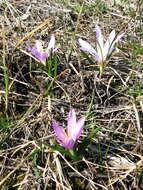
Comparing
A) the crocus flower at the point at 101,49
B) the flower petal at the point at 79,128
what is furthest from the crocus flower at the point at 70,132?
the crocus flower at the point at 101,49

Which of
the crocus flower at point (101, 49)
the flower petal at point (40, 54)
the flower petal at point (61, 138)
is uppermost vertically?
the crocus flower at point (101, 49)

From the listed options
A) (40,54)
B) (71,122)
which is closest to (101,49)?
(40,54)

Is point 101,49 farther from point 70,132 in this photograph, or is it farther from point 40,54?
point 70,132

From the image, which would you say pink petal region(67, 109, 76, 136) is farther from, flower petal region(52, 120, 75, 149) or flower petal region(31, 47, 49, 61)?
flower petal region(31, 47, 49, 61)

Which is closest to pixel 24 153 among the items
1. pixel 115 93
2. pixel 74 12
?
pixel 115 93

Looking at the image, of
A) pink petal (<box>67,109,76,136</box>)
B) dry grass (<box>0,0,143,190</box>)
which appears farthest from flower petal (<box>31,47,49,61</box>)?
pink petal (<box>67,109,76,136</box>)

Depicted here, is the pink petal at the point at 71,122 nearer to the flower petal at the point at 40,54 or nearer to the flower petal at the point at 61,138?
the flower petal at the point at 61,138
